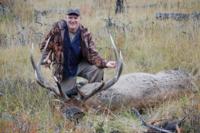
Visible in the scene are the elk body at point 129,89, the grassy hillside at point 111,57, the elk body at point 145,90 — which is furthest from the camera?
the elk body at point 145,90

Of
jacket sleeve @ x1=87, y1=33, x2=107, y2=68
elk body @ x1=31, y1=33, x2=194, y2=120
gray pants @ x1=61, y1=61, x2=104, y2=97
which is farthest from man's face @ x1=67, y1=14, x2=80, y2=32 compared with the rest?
elk body @ x1=31, y1=33, x2=194, y2=120

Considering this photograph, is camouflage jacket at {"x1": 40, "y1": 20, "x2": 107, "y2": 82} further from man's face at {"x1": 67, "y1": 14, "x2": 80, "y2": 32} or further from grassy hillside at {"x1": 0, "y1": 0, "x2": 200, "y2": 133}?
grassy hillside at {"x1": 0, "y1": 0, "x2": 200, "y2": 133}

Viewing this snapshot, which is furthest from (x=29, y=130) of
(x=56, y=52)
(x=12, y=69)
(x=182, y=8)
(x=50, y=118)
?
(x=182, y=8)

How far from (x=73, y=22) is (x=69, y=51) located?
42 centimetres

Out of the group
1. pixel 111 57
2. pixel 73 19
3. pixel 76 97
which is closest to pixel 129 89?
pixel 76 97

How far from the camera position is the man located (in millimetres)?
7543

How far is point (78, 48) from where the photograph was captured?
764 cm

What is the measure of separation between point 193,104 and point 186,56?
3.41m

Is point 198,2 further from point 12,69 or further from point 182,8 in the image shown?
point 12,69

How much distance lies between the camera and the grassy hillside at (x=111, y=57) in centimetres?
602

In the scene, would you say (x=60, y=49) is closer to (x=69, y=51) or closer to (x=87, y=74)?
(x=69, y=51)

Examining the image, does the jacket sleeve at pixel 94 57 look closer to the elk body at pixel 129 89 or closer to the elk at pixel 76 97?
the elk body at pixel 129 89

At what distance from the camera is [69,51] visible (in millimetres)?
7590

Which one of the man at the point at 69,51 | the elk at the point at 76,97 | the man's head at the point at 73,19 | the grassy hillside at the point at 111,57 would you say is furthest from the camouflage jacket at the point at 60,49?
the elk at the point at 76,97
